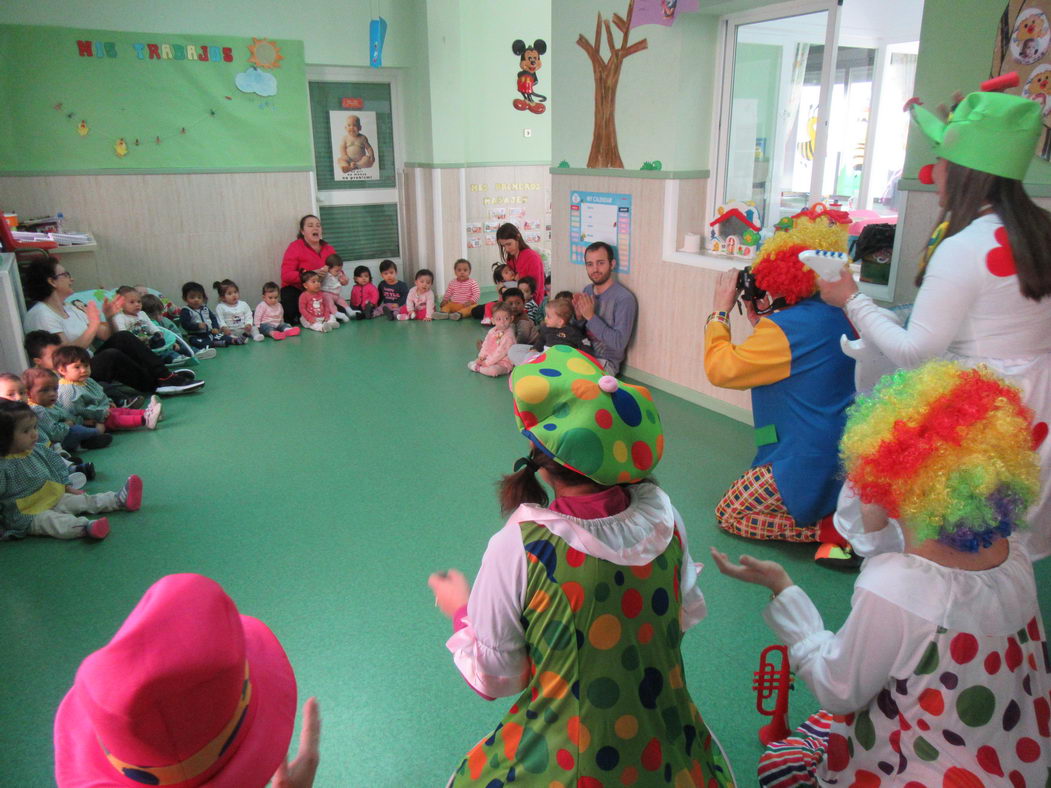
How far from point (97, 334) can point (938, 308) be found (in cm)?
491

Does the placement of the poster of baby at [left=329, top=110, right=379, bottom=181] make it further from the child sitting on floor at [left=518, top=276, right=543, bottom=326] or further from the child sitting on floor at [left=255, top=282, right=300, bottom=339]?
the child sitting on floor at [left=518, top=276, right=543, bottom=326]

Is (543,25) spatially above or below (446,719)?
above

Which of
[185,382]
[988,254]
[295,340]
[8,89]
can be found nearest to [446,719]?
[988,254]

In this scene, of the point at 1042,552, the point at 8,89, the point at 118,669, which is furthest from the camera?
the point at 8,89

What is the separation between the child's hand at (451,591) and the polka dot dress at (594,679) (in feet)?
0.68

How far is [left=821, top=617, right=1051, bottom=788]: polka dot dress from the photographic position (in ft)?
3.93

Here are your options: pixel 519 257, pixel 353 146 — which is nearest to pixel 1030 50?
pixel 519 257

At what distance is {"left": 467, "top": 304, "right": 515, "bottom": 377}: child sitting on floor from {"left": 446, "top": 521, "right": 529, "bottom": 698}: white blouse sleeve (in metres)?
4.07

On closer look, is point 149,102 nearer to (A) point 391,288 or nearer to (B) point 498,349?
(A) point 391,288

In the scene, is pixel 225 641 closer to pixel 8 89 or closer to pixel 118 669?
pixel 118 669

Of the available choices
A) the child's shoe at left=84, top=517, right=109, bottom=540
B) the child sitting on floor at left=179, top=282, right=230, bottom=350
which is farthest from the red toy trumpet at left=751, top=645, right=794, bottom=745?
the child sitting on floor at left=179, top=282, right=230, bottom=350

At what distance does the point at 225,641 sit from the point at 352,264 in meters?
7.42

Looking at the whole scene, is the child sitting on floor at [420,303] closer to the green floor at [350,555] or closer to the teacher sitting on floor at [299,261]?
the teacher sitting on floor at [299,261]

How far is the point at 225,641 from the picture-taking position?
0.89m
